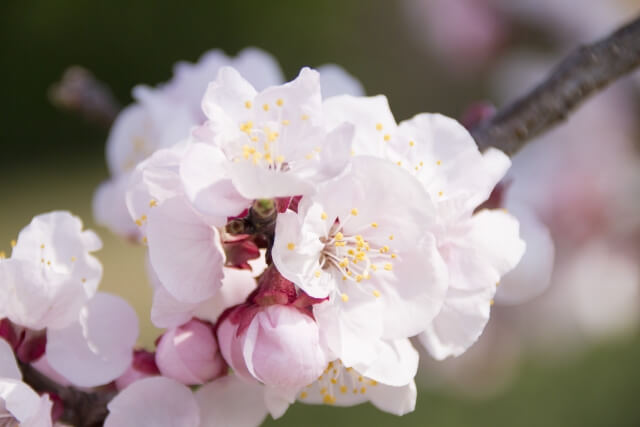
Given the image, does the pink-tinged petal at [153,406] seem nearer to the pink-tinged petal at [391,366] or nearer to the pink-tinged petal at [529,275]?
the pink-tinged petal at [391,366]

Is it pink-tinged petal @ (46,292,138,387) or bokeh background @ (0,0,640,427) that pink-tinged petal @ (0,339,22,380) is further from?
bokeh background @ (0,0,640,427)

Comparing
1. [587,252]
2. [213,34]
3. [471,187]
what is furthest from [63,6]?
[471,187]

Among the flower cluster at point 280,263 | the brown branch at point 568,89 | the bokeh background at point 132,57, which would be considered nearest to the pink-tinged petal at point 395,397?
the flower cluster at point 280,263

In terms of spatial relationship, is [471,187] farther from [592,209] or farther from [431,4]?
[431,4]

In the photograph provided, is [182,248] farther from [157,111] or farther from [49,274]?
[157,111]

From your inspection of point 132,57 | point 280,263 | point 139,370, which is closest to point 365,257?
point 280,263

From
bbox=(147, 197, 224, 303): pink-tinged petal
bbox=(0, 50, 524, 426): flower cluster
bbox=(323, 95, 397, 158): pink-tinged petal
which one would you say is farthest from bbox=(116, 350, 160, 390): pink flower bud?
bbox=(323, 95, 397, 158): pink-tinged petal
